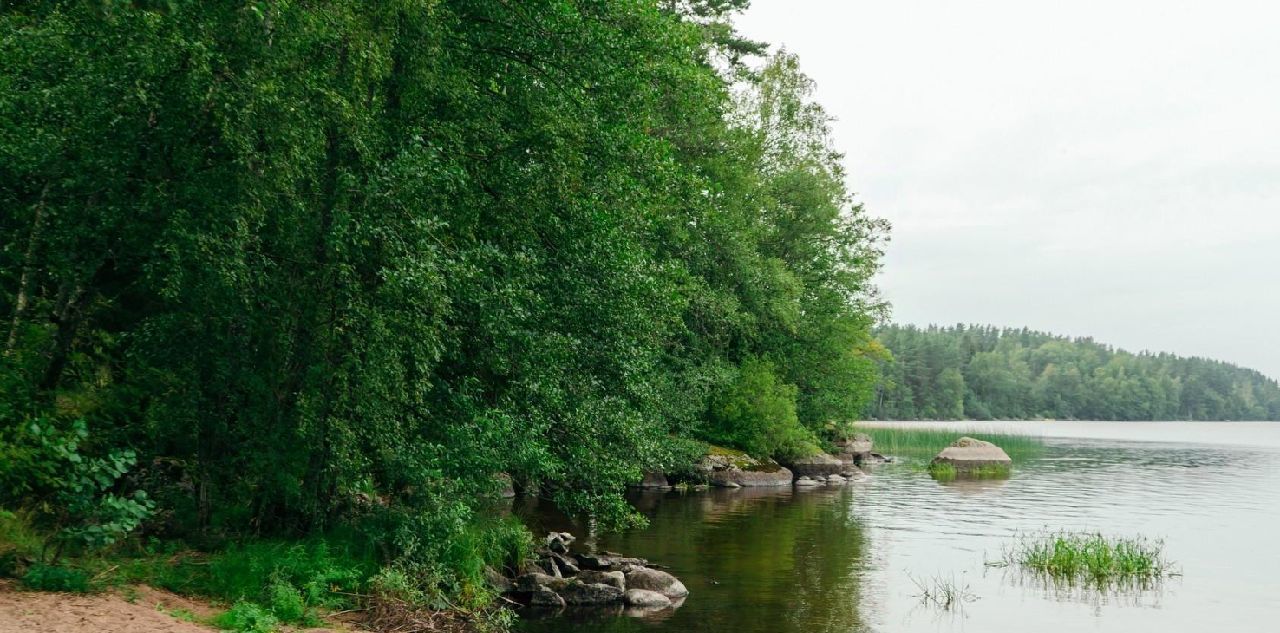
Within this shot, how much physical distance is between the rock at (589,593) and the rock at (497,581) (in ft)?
3.12

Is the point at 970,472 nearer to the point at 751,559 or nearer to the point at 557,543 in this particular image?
the point at 751,559

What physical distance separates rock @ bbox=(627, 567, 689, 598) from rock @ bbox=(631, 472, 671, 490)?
19.3 m

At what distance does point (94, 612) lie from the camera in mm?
9242

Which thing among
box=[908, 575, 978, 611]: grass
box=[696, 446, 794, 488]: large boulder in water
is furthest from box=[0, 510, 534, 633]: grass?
box=[696, 446, 794, 488]: large boulder in water

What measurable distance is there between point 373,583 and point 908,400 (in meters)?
141

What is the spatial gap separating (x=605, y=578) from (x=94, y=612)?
9.25m

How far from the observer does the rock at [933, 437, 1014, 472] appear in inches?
1833

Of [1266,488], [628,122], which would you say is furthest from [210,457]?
[1266,488]

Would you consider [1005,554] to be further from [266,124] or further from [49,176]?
[49,176]

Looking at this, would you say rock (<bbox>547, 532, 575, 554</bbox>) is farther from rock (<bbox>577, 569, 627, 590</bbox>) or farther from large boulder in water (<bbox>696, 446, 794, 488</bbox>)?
large boulder in water (<bbox>696, 446, 794, 488</bbox>)

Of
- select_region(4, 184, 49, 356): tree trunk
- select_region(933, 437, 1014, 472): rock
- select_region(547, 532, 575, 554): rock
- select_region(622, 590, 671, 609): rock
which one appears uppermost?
select_region(4, 184, 49, 356): tree trunk

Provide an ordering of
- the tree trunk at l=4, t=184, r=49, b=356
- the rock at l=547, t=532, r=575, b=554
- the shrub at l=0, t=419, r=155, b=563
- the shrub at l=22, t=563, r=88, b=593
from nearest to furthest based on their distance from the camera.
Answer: the shrub at l=22, t=563, r=88, b=593 < the shrub at l=0, t=419, r=155, b=563 < the tree trunk at l=4, t=184, r=49, b=356 < the rock at l=547, t=532, r=575, b=554

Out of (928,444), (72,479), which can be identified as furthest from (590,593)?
(928,444)

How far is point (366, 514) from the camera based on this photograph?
13.8 m
